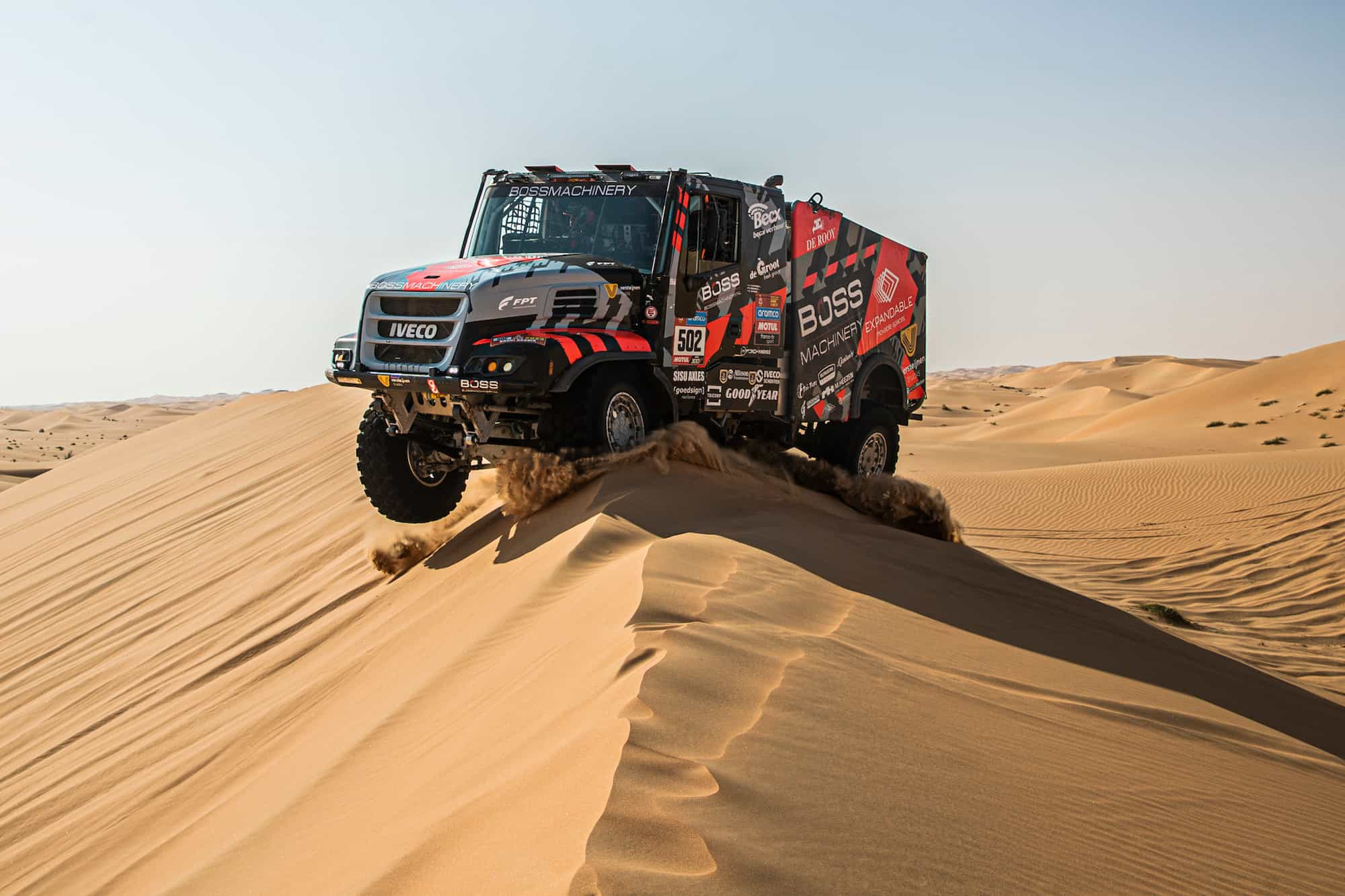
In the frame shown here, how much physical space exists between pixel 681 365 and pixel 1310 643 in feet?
24.9

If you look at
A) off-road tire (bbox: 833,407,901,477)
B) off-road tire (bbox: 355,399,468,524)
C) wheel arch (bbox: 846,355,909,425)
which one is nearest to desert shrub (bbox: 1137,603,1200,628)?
off-road tire (bbox: 833,407,901,477)

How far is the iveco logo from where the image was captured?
7578mm

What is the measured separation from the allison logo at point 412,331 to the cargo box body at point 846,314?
3.61 m

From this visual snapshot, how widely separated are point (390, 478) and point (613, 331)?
2.05 m

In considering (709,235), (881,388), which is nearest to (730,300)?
(709,235)

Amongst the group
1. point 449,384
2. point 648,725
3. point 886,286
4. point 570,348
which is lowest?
point 648,725

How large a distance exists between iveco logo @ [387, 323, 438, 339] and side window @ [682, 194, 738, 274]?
2136 mm

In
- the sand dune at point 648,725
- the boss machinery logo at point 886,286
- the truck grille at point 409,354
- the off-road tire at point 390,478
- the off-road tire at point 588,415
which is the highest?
the boss machinery logo at point 886,286

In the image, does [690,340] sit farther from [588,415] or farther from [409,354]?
[409,354]

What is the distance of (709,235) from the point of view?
8.84 metres

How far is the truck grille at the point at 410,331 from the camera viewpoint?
295 inches

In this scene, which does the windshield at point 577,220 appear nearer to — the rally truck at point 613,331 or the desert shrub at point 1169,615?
the rally truck at point 613,331

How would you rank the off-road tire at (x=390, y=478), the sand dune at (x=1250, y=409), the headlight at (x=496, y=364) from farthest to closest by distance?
1. the sand dune at (x=1250, y=409)
2. the off-road tire at (x=390, y=478)
3. the headlight at (x=496, y=364)

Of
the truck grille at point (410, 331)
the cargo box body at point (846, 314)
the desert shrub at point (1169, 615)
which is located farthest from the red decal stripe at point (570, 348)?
the desert shrub at point (1169, 615)
